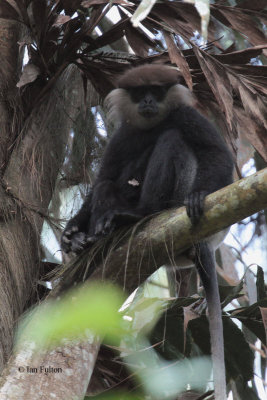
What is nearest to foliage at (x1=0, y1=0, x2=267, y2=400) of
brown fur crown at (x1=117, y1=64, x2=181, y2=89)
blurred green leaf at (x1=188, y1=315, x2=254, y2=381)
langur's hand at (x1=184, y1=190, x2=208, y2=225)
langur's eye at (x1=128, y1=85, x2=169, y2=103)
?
blurred green leaf at (x1=188, y1=315, x2=254, y2=381)

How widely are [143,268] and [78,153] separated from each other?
149 cm

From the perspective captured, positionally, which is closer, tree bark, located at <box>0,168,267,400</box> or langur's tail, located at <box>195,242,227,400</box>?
tree bark, located at <box>0,168,267,400</box>

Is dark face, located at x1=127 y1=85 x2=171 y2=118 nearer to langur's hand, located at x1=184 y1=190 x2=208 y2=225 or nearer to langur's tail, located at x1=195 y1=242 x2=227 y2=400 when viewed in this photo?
langur's tail, located at x1=195 y1=242 x2=227 y2=400

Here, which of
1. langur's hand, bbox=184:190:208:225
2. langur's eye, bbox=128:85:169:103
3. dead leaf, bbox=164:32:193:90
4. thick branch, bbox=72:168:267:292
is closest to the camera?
thick branch, bbox=72:168:267:292

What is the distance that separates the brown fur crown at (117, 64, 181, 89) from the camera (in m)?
4.04

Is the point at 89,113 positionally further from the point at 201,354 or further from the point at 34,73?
the point at 201,354

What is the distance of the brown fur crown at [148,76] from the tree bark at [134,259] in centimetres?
141

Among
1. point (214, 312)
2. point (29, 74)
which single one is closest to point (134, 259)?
point (214, 312)

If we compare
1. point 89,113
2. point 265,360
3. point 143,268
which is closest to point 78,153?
point 89,113

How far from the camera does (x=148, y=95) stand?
4176 millimetres

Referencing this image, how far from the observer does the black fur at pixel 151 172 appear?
3406 mm

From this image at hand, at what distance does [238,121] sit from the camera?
3475 millimetres

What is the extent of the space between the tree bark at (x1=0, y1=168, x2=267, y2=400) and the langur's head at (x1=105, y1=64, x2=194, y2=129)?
4.23 ft

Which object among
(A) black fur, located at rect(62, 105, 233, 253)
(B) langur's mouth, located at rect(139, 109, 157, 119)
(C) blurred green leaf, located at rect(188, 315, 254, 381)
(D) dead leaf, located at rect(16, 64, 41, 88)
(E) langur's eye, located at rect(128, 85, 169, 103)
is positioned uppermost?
(E) langur's eye, located at rect(128, 85, 169, 103)
